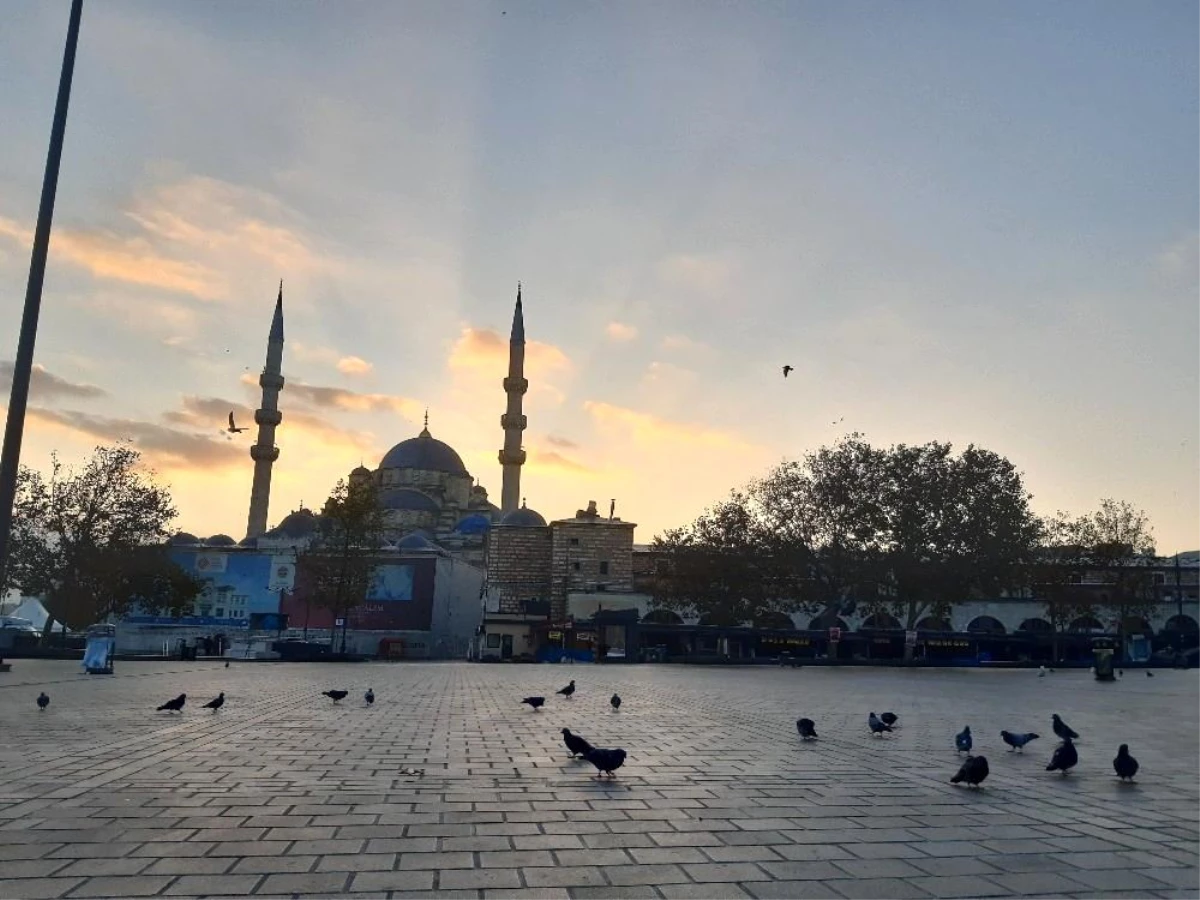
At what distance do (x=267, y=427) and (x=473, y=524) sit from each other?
21186mm

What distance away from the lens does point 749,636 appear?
167 feet

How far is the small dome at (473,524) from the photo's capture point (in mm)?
82562

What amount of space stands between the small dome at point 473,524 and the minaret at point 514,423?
8169mm

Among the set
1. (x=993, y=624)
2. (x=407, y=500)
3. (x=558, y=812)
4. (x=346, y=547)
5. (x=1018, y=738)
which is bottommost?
(x=558, y=812)

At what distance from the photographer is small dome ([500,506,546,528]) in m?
67.2

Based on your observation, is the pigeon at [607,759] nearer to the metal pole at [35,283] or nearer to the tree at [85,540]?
the metal pole at [35,283]

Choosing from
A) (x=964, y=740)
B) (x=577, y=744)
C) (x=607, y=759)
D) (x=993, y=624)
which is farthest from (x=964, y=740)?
(x=993, y=624)

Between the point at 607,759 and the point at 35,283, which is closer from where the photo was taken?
the point at 607,759

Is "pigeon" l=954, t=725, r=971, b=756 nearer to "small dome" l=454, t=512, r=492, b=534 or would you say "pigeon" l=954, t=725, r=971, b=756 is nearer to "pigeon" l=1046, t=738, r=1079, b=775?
"pigeon" l=1046, t=738, r=1079, b=775

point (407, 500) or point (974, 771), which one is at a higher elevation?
point (407, 500)

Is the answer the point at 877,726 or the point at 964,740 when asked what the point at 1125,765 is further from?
the point at 877,726

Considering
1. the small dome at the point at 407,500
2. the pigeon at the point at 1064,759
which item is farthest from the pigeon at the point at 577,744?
the small dome at the point at 407,500

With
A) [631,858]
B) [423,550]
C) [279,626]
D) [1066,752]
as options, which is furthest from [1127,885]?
[423,550]

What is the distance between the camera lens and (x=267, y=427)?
69.3 meters
